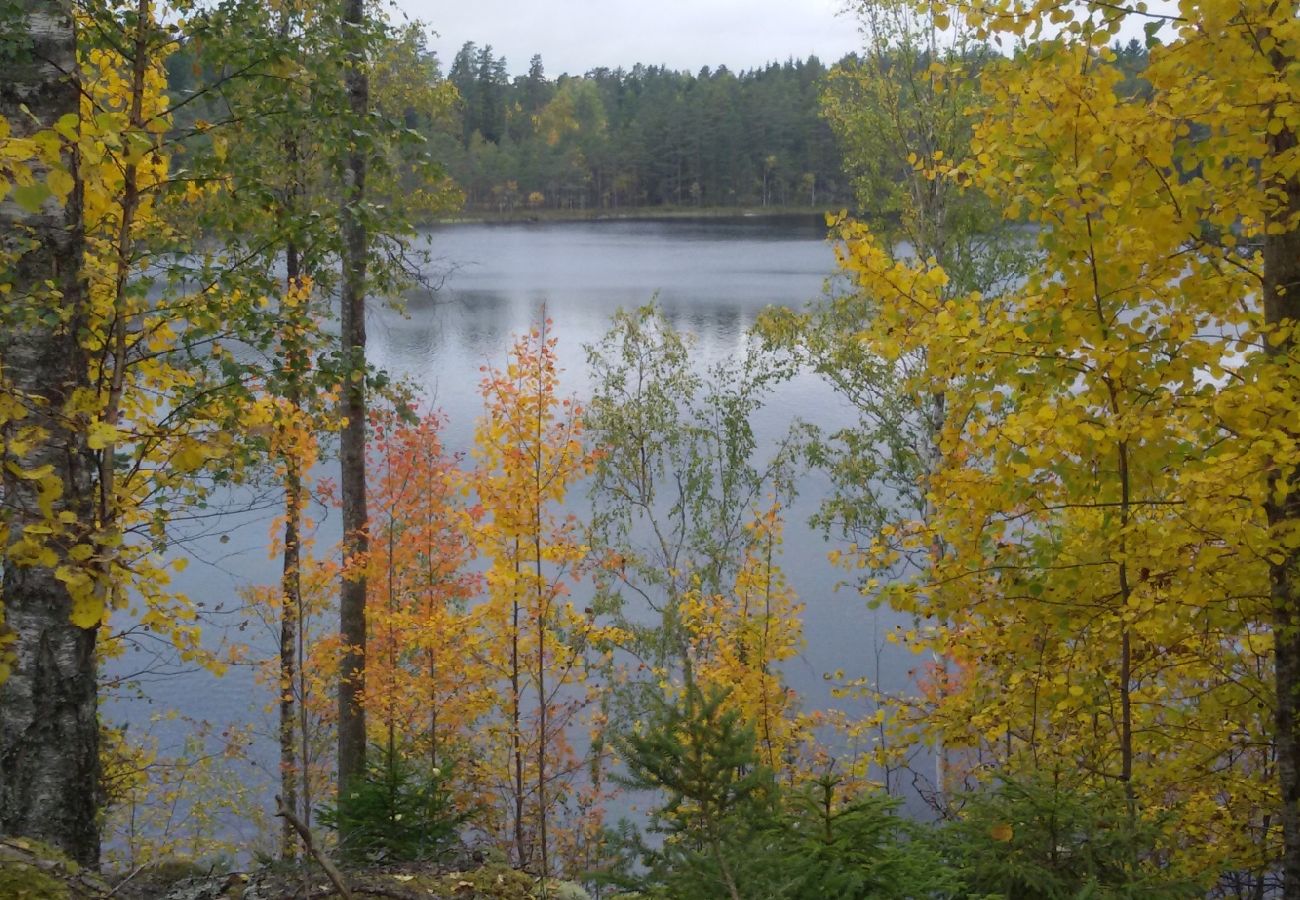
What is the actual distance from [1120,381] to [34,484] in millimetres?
4231

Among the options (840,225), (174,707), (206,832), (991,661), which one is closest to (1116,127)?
(840,225)

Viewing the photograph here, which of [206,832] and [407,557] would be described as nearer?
[407,557]

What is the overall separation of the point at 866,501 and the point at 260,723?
459 inches

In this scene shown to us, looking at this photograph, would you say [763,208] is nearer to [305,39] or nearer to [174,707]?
[174,707]

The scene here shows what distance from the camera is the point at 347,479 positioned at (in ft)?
32.2

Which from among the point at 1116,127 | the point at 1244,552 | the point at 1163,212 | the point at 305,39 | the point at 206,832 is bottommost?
the point at 206,832

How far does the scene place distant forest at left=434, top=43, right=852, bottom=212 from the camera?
73.0 meters

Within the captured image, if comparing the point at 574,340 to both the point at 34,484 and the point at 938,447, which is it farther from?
the point at 34,484

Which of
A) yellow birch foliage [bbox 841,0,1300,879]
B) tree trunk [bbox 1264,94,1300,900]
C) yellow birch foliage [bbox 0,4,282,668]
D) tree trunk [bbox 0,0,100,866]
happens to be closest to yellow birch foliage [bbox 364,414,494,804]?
yellow birch foliage [bbox 0,4,282,668]

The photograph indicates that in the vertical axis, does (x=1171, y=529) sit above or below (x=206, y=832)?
above

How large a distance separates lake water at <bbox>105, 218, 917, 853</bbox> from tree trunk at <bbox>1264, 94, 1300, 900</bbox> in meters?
4.80

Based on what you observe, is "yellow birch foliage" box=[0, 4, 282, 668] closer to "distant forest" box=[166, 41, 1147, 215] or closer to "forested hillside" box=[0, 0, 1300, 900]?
"forested hillside" box=[0, 0, 1300, 900]

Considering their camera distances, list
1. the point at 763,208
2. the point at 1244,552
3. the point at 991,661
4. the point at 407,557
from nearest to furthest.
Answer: the point at 1244,552
the point at 991,661
the point at 407,557
the point at 763,208

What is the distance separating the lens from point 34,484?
3494 mm
